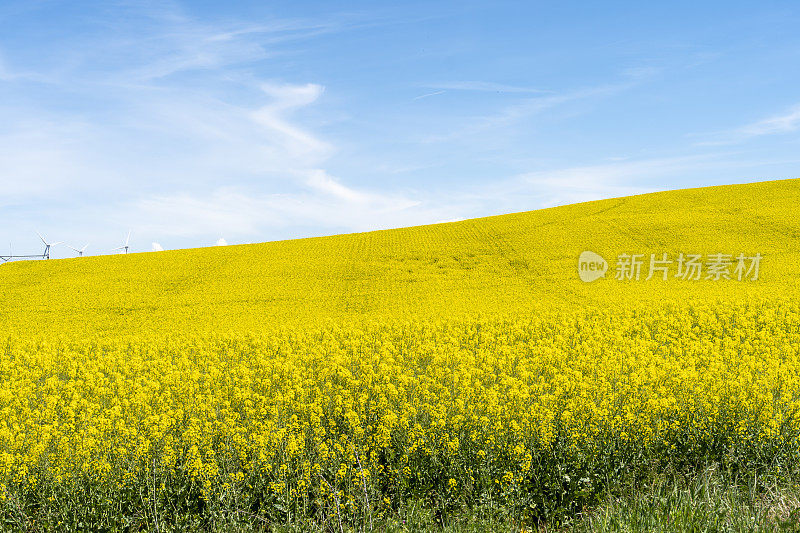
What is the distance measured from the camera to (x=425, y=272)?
29.5 m

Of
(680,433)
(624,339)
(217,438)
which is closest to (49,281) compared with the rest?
(217,438)

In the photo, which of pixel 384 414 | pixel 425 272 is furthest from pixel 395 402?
pixel 425 272

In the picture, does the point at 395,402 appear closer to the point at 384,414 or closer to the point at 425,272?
the point at 384,414

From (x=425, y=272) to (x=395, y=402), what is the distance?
20682 mm

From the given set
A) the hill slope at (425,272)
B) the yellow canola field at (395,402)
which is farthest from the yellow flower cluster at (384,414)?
the hill slope at (425,272)

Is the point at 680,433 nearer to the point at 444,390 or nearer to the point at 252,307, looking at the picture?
the point at 444,390

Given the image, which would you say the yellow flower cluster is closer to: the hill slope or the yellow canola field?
the yellow canola field

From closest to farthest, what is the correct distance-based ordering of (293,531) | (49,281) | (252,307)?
(293,531) → (252,307) → (49,281)

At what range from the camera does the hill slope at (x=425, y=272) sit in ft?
78.5

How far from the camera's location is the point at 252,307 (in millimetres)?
25484

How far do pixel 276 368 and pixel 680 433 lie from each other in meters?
7.66

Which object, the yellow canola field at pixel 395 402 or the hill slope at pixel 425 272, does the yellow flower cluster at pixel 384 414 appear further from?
the hill slope at pixel 425 272

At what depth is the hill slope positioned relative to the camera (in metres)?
23.9

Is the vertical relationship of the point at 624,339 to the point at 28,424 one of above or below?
above
